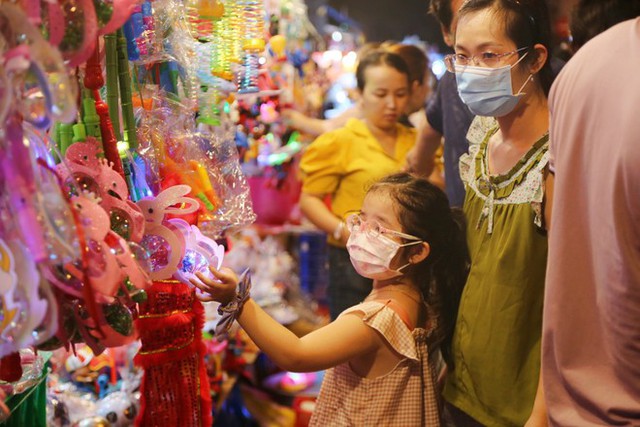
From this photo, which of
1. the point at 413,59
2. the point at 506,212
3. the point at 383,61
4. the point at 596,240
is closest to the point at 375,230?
the point at 506,212

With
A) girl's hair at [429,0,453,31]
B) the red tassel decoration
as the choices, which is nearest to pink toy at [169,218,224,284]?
the red tassel decoration

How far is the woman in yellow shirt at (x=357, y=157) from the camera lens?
9.41 ft

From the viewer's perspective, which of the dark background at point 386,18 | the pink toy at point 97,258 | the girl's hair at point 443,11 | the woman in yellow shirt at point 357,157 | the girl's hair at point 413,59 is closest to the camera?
the pink toy at point 97,258

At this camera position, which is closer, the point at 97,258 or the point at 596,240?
the point at 97,258

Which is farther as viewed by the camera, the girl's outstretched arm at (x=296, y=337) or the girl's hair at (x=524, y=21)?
the girl's hair at (x=524, y=21)

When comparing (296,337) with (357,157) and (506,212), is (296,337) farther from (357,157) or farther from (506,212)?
(357,157)

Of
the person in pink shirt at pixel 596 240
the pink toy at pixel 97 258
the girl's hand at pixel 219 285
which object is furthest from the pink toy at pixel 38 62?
the person in pink shirt at pixel 596 240

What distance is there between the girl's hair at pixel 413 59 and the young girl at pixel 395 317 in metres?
1.21

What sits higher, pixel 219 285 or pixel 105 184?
pixel 105 184

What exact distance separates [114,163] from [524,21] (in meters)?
0.96

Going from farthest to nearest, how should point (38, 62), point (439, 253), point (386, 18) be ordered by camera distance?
1. point (386, 18)
2. point (439, 253)
3. point (38, 62)

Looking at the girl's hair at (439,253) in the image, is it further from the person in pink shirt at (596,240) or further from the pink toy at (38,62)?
the pink toy at (38,62)

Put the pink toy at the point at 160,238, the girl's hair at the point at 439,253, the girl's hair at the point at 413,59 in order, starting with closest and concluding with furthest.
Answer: the pink toy at the point at 160,238
the girl's hair at the point at 439,253
the girl's hair at the point at 413,59

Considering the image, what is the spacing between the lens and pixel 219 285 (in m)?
1.48
